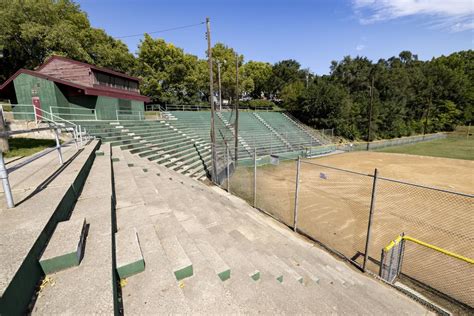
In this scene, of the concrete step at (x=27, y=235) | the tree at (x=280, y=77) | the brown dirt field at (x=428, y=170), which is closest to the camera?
the concrete step at (x=27, y=235)

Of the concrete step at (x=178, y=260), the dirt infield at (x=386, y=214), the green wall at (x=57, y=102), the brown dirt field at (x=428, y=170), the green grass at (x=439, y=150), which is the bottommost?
the green grass at (x=439, y=150)

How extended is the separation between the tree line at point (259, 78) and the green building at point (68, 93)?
350 inches

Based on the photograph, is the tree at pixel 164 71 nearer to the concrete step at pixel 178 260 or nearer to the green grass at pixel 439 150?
the green grass at pixel 439 150

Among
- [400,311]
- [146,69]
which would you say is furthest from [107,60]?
[400,311]

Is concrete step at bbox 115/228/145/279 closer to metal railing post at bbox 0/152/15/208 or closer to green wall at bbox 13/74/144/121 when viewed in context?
metal railing post at bbox 0/152/15/208

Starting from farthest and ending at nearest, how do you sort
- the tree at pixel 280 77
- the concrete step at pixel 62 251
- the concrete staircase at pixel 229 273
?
the tree at pixel 280 77 → the concrete staircase at pixel 229 273 → the concrete step at pixel 62 251

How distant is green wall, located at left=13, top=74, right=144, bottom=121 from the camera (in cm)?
1304

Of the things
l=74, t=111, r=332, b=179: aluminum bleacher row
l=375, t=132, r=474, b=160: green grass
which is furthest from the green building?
l=375, t=132, r=474, b=160: green grass

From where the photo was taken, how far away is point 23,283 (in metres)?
1.55

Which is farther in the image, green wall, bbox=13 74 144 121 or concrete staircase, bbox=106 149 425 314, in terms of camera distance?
green wall, bbox=13 74 144 121

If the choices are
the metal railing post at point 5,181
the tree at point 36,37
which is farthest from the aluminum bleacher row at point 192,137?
the tree at point 36,37

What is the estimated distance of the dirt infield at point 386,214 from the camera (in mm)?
4855

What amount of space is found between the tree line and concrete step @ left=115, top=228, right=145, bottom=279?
93.3 feet

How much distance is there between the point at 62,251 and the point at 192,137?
1611cm
